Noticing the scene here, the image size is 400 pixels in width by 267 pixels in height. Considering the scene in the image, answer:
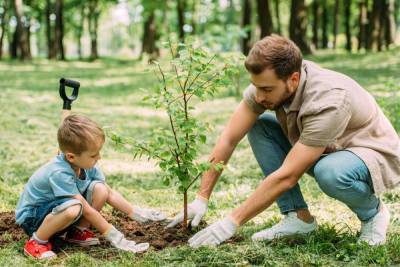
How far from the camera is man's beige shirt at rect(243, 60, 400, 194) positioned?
3.26m

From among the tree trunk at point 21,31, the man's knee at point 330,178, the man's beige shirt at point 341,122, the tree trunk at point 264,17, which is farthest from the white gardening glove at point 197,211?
the tree trunk at point 21,31

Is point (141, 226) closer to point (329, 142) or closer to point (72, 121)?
point (72, 121)

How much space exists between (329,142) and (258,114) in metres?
0.68

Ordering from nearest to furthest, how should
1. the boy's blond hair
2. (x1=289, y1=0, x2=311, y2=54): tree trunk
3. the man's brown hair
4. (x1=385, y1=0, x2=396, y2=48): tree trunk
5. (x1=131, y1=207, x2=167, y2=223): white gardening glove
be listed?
the man's brown hair → the boy's blond hair → (x1=131, y1=207, x2=167, y2=223): white gardening glove → (x1=289, y1=0, x2=311, y2=54): tree trunk → (x1=385, y1=0, x2=396, y2=48): tree trunk

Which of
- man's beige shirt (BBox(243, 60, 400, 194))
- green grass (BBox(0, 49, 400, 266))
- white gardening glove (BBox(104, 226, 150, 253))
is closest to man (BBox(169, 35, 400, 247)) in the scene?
man's beige shirt (BBox(243, 60, 400, 194))

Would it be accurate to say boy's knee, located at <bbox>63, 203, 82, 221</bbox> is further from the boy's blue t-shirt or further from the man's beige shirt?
the man's beige shirt

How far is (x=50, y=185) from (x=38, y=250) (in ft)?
1.28

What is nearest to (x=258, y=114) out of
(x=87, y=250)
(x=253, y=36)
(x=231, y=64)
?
(x=231, y=64)

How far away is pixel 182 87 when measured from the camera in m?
3.54

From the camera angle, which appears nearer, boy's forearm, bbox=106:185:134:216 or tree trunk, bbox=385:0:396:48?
boy's forearm, bbox=106:185:134:216

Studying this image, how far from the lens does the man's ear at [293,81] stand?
3.34 m

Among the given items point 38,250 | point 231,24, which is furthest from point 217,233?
point 231,24

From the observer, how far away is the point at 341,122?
3.28 meters

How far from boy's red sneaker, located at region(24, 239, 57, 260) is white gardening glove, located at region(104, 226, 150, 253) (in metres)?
0.34
